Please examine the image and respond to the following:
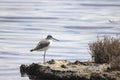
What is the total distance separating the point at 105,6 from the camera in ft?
145

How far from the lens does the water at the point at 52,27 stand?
24.7 metres

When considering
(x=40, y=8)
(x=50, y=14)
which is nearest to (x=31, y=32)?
(x=50, y=14)

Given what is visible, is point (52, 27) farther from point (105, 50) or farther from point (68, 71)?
point (68, 71)

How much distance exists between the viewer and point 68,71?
18703mm

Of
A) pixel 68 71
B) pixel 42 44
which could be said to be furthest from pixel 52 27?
pixel 68 71

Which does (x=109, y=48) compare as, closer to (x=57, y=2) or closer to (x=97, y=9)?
(x=97, y=9)

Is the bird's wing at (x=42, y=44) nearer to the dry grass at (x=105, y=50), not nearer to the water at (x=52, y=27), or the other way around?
the water at (x=52, y=27)

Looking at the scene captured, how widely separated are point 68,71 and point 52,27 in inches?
620

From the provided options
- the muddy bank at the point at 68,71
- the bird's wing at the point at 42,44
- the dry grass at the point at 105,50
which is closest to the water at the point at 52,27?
the muddy bank at the point at 68,71

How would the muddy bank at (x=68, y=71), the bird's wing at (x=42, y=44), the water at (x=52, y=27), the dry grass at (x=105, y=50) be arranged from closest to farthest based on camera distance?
the muddy bank at (x=68, y=71), the dry grass at (x=105, y=50), the bird's wing at (x=42, y=44), the water at (x=52, y=27)

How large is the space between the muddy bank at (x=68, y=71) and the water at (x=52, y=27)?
0.40 metres

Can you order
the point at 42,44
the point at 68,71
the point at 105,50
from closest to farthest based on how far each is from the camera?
the point at 68,71, the point at 105,50, the point at 42,44

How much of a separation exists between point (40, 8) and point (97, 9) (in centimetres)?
375

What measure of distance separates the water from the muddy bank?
1.30 feet
